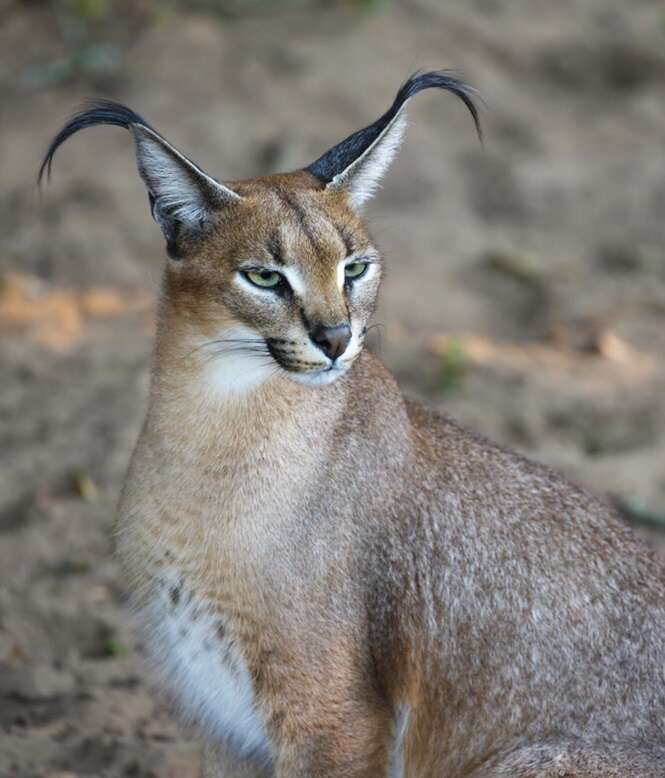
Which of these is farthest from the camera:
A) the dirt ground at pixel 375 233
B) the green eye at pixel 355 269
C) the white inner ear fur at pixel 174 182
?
the dirt ground at pixel 375 233

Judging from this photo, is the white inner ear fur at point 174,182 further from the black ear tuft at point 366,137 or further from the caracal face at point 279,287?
the black ear tuft at point 366,137

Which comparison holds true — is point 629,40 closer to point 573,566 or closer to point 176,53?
point 176,53

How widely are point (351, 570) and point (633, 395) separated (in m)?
3.45

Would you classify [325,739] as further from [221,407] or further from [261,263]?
[261,263]

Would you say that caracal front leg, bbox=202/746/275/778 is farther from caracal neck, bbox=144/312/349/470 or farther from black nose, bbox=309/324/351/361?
black nose, bbox=309/324/351/361

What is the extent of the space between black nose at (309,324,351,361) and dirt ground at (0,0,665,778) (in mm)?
1654

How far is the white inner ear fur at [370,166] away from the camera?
4477 mm


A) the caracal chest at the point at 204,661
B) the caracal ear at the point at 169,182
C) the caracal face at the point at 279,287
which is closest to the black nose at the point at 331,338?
the caracal face at the point at 279,287

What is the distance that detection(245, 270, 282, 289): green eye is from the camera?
4168 mm

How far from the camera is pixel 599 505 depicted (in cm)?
473

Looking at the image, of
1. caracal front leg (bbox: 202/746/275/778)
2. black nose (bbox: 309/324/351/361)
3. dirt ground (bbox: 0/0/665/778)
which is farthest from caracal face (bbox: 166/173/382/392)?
dirt ground (bbox: 0/0/665/778)

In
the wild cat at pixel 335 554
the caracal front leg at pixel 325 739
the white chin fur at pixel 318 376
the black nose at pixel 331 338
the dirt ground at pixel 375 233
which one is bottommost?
the dirt ground at pixel 375 233

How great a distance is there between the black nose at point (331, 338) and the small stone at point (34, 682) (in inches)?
86.1

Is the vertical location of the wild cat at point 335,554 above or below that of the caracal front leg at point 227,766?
above
